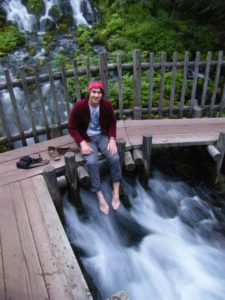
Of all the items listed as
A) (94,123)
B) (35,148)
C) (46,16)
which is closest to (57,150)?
(35,148)

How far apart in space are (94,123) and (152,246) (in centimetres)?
224

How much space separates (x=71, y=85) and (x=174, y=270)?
610cm

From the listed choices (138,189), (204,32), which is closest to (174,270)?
(138,189)

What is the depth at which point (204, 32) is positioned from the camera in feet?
35.6

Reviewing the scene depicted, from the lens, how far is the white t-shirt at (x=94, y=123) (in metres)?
4.82

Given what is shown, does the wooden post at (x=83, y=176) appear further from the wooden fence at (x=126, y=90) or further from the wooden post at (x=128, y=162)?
the wooden fence at (x=126, y=90)

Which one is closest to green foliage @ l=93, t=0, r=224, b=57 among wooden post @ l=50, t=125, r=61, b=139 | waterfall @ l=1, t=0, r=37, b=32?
waterfall @ l=1, t=0, r=37, b=32

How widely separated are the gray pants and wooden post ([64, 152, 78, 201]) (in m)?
0.22

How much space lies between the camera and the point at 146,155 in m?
5.46

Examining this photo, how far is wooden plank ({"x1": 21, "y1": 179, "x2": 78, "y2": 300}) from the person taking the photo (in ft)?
9.85

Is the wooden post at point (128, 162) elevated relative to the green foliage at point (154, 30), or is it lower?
lower

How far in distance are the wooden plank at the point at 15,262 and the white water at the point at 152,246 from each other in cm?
131

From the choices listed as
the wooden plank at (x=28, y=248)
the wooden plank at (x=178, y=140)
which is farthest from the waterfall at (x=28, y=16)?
the wooden plank at (x=28, y=248)

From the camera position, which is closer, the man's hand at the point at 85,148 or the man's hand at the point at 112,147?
the man's hand at the point at 85,148
